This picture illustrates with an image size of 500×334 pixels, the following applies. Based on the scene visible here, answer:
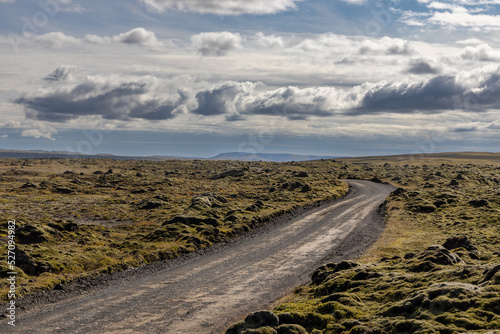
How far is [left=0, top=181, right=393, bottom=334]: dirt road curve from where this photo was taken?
17.0m

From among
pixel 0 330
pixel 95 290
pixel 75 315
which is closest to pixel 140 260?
pixel 95 290

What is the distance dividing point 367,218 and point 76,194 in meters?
52.4

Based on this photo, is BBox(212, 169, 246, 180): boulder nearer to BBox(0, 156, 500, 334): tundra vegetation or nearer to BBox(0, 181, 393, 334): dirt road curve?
BBox(0, 156, 500, 334): tundra vegetation

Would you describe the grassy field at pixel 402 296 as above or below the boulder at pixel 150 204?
above

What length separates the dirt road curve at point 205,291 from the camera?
1705 centimetres

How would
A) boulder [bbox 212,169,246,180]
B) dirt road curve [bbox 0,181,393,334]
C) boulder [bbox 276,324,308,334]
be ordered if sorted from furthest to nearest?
boulder [bbox 212,169,246,180] < dirt road curve [bbox 0,181,393,334] < boulder [bbox 276,324,308,334]

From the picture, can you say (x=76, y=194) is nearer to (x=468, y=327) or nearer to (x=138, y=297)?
(x=138, y=297)

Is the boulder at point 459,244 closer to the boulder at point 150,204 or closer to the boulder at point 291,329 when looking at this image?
the boulder at point 291,329

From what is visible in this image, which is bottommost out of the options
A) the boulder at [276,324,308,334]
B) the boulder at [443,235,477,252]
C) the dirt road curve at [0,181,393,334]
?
the dirt road curve at [0,181,393,334]

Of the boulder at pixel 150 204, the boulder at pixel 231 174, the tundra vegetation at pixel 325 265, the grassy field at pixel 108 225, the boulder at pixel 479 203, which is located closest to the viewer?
the tundra vegetation at pixel 325 265

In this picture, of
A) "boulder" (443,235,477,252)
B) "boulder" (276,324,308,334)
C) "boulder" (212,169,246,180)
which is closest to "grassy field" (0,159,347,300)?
"boulder" (276,324,308,334)

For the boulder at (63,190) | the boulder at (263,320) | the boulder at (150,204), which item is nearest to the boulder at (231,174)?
the boulder at (63,190)

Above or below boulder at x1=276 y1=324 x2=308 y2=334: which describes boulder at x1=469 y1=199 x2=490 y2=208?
above

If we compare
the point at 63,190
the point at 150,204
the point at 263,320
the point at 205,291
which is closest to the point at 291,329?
the point at 263,320
